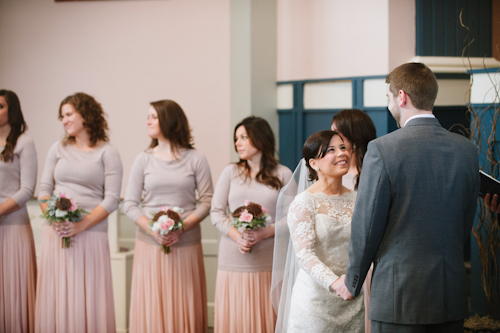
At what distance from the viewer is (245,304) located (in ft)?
11.4

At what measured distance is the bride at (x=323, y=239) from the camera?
234 cm

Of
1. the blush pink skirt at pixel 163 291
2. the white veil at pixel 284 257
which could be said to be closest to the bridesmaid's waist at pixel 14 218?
the blush pink skirt at pixel 163 291

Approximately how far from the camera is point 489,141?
391cm

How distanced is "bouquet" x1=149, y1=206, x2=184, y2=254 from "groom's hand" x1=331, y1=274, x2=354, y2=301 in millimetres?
1551

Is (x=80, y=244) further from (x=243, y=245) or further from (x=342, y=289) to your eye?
(x=342, y=289)

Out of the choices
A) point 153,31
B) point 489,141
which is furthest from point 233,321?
point 153,31

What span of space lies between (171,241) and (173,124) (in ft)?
2.81

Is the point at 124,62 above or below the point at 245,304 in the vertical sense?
above

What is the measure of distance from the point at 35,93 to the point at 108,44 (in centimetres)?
99

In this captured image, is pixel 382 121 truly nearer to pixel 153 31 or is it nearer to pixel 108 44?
pixel 153 31

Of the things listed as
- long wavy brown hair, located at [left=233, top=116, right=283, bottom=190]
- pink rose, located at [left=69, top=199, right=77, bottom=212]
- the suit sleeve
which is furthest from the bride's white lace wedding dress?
pink rose, located at [left=69, top=199, right=77, bottom=212]

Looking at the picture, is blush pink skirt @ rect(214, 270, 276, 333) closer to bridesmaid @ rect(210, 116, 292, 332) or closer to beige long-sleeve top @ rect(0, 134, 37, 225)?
bridesmaid @ rect(210, 116, 292, 332)

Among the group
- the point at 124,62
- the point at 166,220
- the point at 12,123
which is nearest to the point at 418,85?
the point at 166,220

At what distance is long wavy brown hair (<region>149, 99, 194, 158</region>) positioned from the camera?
12.4 feet
